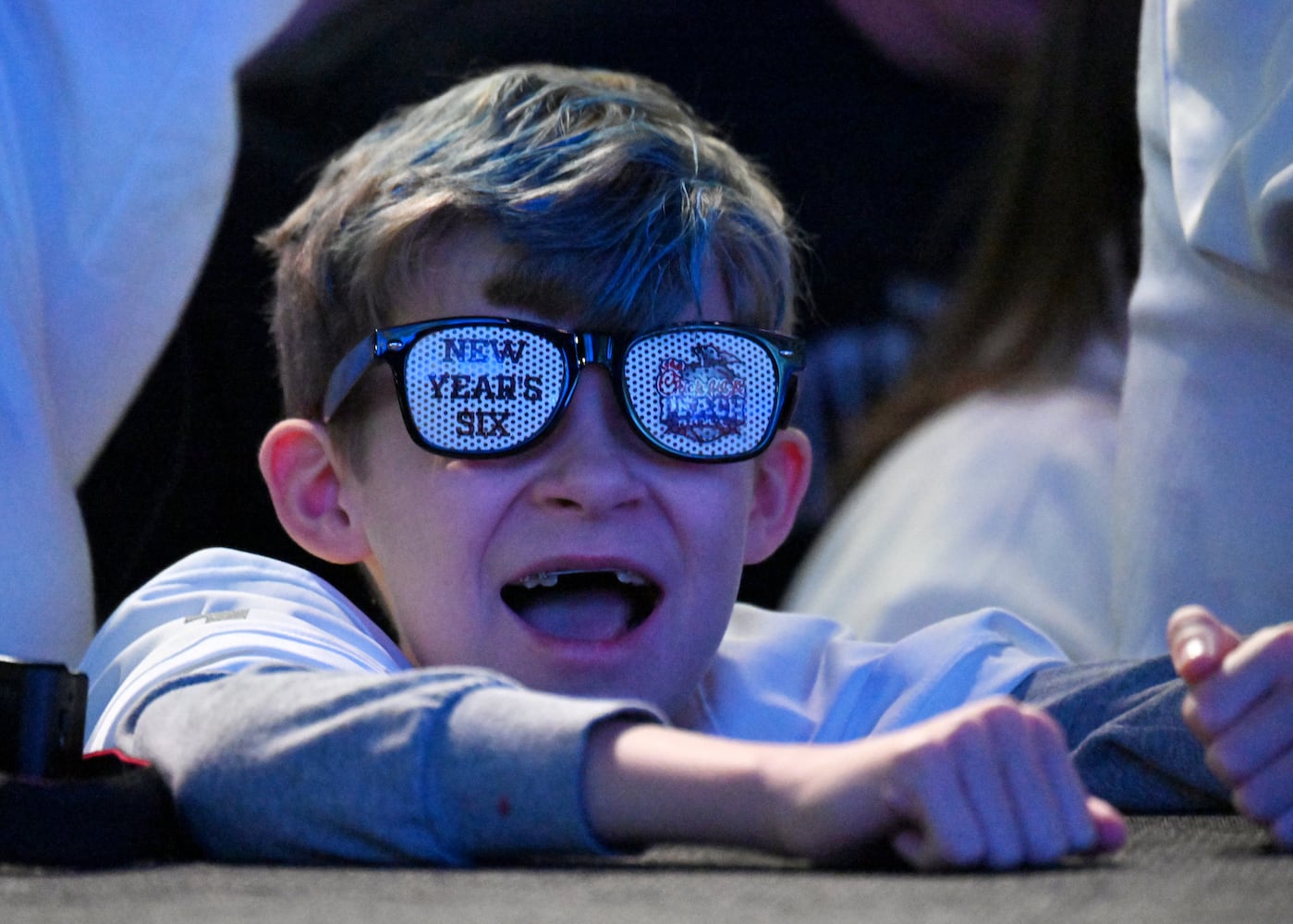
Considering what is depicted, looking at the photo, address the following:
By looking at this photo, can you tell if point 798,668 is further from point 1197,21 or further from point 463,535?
point 1197,21

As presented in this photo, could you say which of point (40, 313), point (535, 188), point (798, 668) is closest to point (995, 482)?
point (798, 668)

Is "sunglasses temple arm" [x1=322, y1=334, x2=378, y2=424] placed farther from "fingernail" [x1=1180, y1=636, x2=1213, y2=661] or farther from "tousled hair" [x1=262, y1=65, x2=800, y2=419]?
"fingernail" [x1=1180, y1=636, x2=1213, y2=661]

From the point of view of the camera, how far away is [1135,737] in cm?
104

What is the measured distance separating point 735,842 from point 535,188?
607 mm

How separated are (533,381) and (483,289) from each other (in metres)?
0.10

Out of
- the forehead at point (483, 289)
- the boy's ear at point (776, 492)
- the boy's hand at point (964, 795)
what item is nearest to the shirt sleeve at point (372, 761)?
the boy's hand at point (964, 795)

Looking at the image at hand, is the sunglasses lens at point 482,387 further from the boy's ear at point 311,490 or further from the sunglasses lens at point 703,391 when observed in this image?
the boy's ear at point 311,490

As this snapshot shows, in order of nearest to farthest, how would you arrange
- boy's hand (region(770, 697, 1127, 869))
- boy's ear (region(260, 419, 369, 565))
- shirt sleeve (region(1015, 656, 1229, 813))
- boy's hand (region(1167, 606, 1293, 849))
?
boy's hand (region(770, 697, 1127, 869)) < boy's hand (region(1167, 606, 1293, 849)) < shirt sleeve (region(1015, 656, 1229, 813)) < boy's ear (region(260, 419, 369, 565))

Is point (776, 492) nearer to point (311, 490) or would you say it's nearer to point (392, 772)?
point (311, 490)

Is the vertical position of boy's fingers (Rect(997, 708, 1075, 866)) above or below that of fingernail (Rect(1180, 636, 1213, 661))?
below

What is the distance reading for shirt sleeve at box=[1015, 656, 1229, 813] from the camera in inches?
40.1

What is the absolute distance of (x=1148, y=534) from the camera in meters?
1.36

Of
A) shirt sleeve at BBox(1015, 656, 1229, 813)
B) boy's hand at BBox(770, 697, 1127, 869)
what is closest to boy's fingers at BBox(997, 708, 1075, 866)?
boy's hand at BBox(770, 697, 1127, 869)

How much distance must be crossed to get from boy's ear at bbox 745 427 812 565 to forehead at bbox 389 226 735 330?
0.77ft
